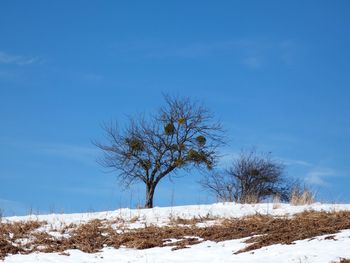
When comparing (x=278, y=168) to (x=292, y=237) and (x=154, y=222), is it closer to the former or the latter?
(x=154, y=222)

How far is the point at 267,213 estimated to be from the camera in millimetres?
16344

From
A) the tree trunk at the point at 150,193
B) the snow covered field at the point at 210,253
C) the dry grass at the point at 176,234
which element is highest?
the tree trunk at the point at 150,193

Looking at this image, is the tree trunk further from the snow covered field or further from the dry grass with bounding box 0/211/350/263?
the dry grass with bounding box 0/211/350/263

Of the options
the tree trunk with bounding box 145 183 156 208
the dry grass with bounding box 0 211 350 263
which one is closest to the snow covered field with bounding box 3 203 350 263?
the dry grass with bounding box 0 211 350 263

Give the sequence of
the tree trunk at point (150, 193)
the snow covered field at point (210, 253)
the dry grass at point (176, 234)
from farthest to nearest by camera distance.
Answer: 1. the tree trunk at point (150, 193)
2. the dry grass at point (176, 234)
3. the snow covered field at point (210, 253)

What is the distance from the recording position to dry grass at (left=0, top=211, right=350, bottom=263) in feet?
37.1

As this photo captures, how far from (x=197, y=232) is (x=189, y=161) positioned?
18654 millimetres

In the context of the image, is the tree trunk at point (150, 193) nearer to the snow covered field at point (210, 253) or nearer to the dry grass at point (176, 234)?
the snow covered field at point (210, 253)

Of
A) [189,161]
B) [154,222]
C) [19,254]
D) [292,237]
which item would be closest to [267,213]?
[154,222]

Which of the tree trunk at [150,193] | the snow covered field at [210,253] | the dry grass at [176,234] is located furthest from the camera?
the tree trunk at [150,193]

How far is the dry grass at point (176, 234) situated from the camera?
11305mm

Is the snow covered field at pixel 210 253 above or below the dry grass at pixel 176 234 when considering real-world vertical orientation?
below

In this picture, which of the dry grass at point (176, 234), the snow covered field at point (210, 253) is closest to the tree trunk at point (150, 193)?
the snow covered field at point (210, 253)

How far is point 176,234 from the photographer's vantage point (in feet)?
43.1
